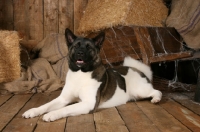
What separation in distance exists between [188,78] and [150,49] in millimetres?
1214

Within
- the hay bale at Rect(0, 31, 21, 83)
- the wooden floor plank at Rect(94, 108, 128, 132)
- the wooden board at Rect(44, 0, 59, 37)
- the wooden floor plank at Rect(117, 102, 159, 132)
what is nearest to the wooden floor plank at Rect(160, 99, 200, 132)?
the wooden floor plank at Rect(117, 102, 159, 132)

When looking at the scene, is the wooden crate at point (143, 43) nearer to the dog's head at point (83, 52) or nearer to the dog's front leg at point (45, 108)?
the dog's head at point (83, 52)

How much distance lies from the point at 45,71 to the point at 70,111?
153 centimetres

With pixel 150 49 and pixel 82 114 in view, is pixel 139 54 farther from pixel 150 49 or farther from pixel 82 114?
pixel 82 114

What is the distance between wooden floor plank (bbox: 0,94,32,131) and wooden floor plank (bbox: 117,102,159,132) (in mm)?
931

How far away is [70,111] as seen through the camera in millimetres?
2230

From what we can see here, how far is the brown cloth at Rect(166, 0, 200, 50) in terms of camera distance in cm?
325

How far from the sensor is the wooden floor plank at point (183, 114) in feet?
6.79

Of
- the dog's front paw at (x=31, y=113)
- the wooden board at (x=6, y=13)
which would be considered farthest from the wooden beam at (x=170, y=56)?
the wooden board at (x=6, y=13)

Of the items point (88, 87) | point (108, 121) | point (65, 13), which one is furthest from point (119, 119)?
point (65, 13)

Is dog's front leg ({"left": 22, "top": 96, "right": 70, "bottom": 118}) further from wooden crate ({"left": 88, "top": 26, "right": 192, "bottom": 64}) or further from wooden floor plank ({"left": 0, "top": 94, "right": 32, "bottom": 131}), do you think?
wooden crate ({"left": 88, "top": 26, "right": 192, "bottom": 64})

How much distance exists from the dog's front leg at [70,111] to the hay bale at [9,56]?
147cm

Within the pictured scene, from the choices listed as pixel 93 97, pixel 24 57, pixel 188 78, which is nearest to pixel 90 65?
pixel 93 97

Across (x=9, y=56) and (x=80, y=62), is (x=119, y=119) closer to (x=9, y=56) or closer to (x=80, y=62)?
(x=80, y=62)
